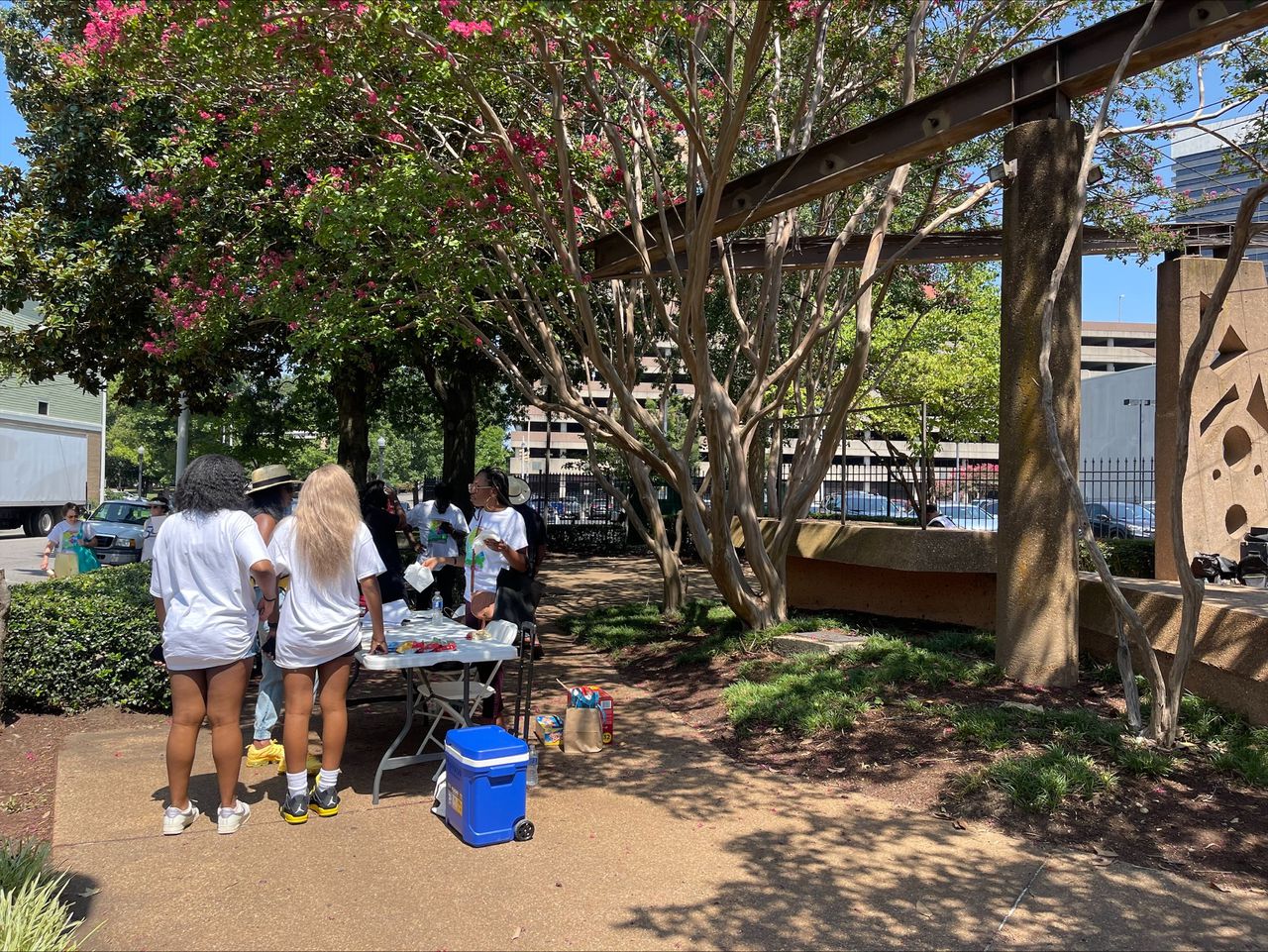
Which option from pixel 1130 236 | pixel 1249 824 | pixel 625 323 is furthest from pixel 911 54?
pixel 1249 824

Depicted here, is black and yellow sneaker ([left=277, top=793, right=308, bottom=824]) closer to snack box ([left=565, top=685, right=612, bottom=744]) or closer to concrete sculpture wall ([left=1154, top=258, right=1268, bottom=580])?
snack box ([left=565, top=685, right=612, bottom=744])

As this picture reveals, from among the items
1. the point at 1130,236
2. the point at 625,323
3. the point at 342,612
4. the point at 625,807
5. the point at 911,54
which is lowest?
the point at 625,807

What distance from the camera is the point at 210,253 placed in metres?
11.4

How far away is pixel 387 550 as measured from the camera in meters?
7.10

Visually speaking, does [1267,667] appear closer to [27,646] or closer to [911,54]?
[911,54]

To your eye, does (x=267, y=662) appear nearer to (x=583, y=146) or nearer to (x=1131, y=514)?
(x=583, y=146)

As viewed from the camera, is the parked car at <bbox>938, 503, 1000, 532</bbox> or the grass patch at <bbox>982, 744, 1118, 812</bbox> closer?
the grass patch at <bbox>982, 744, 1118, 812</bbox>

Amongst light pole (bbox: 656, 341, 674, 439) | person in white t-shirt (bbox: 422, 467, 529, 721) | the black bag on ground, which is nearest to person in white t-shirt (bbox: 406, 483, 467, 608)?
person in white t-shirt (bbox: 422, 467, 529, 721)

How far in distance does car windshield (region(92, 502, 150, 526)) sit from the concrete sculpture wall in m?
19.1

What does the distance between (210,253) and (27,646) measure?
6079mm

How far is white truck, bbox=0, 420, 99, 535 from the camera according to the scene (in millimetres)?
30750

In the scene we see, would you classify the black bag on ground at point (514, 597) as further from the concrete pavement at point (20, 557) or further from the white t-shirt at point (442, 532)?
the concrete pavement at point (20, 557)

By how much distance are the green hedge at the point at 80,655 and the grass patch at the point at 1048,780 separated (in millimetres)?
5581

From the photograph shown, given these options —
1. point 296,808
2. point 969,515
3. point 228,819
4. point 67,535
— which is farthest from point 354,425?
point 228,819
